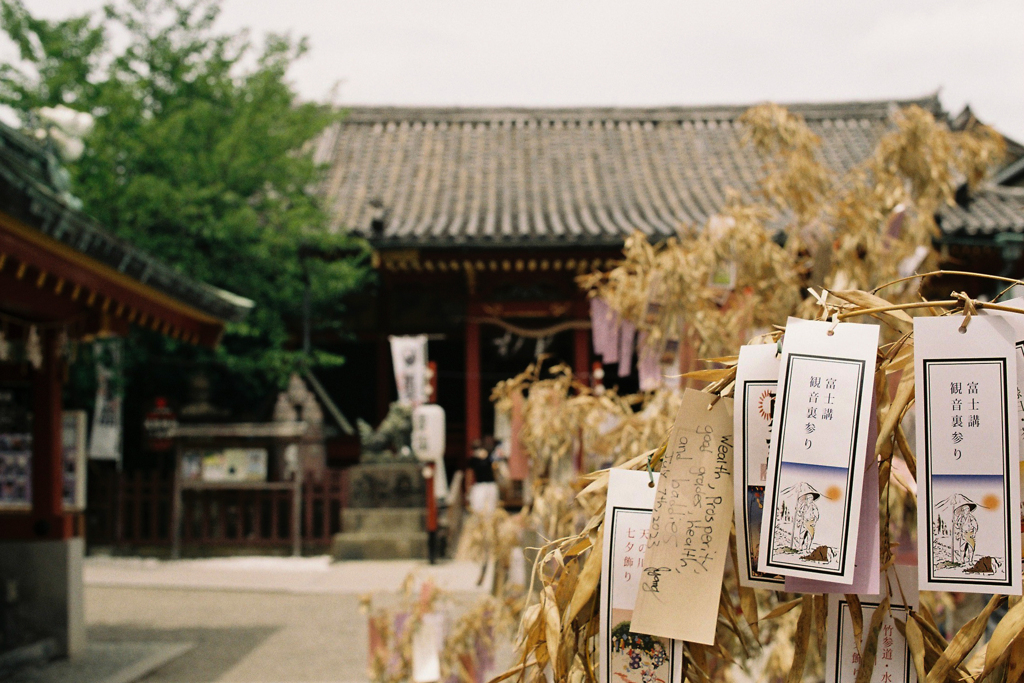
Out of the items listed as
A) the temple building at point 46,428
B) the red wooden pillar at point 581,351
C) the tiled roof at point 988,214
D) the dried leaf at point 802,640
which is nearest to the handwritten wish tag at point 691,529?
the dried leaf at point 802,640

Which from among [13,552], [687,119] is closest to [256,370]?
[13,552]

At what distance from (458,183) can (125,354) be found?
5800 mm

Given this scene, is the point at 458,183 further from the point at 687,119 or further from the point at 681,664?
the point at 681,664

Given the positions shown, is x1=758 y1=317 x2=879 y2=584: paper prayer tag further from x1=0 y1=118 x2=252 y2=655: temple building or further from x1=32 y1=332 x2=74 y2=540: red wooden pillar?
x1=32 y1=332 x2=74 y2=540: red wooden pillar

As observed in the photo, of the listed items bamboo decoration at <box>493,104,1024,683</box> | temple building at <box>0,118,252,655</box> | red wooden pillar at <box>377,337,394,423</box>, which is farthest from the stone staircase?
bamboo decoration at <box>493,104,1024,683</box>

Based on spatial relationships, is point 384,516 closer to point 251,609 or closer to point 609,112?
point 251,609

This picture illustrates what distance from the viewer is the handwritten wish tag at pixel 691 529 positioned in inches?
52.3

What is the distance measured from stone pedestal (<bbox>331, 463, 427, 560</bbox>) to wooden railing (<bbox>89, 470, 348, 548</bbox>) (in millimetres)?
365

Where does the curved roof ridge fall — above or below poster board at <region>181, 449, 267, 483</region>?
above

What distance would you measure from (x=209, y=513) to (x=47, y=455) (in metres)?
5.35

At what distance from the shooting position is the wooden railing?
11375 mm

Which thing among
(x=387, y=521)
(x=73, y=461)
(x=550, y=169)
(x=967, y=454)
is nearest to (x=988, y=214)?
(x=550, y=169)

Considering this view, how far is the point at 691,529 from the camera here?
1.37 metres

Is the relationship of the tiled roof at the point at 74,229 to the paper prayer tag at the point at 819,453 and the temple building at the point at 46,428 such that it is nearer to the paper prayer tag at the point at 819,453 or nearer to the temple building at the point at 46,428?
the temple building at the point at 46,428
